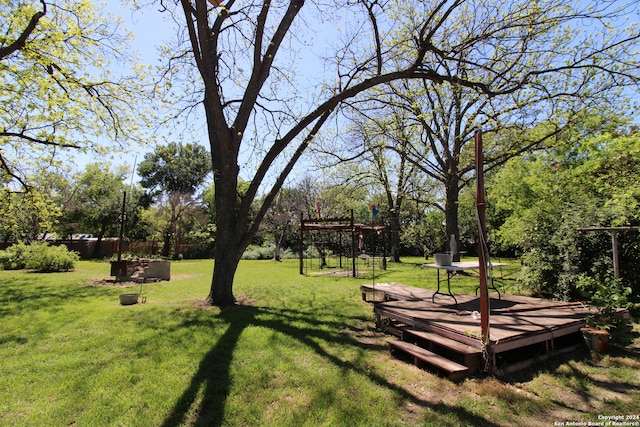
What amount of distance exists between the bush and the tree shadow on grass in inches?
503

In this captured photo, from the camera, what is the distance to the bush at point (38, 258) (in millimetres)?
14852

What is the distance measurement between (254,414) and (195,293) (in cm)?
705

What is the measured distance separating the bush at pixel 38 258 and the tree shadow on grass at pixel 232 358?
12.8 m

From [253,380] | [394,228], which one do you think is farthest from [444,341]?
[394,228]

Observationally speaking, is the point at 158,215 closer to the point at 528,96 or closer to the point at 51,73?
the point at 51,73

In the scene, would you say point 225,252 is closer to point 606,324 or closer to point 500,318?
point 500,318

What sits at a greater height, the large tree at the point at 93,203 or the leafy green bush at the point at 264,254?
the large tree at the point at 93,203

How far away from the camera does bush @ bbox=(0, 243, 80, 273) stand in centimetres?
1485

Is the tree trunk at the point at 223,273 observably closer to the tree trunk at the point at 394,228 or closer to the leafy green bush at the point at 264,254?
the tree trunk at the point at 394,228

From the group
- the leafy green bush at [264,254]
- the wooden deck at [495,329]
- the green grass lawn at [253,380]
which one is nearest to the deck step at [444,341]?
the wooden deck at [495,329]

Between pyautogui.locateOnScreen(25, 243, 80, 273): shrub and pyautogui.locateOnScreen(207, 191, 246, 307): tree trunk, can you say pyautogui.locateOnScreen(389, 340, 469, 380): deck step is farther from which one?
pyautogui.locateOnScreen(25, 243, 80, 273): shrub

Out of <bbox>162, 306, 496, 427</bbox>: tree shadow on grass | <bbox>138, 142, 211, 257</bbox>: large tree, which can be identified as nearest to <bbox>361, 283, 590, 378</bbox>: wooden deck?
<bbox>162, 306, 496, 427</bbox>: tree shadow on grass

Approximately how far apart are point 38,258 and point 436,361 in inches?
698

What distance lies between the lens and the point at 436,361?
3.79 metres
